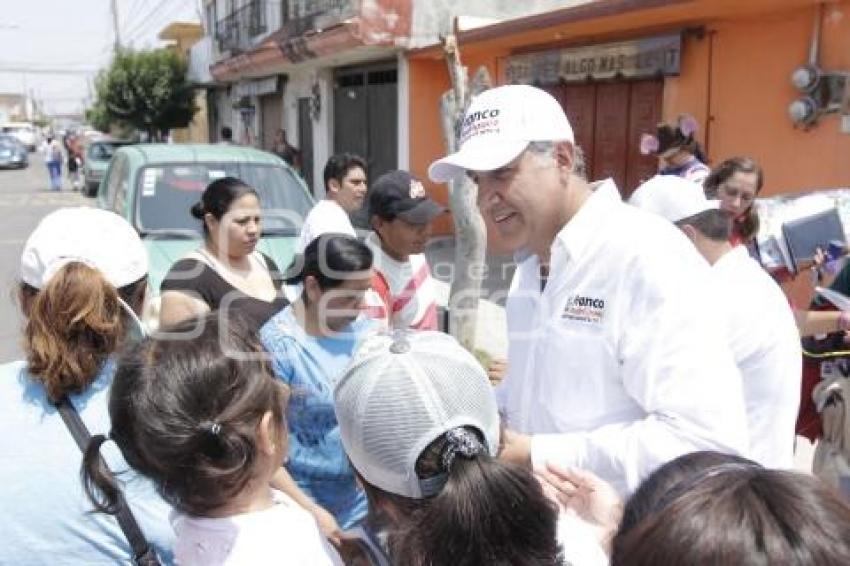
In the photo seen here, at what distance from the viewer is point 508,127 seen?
70.0 inches

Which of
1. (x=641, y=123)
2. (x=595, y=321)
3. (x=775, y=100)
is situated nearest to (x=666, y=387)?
(x=595, y=321)

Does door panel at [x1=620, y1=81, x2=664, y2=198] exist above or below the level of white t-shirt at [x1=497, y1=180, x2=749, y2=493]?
above

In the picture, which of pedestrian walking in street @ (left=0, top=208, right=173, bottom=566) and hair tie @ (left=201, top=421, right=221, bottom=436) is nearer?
hair tie @ (left=201, top=421, right=221, bottom=436)

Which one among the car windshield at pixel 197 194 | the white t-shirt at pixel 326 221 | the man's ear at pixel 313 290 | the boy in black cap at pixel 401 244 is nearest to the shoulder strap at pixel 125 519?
the man's ear at pixel 313 290

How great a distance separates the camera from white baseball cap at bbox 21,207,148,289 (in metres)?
1.80

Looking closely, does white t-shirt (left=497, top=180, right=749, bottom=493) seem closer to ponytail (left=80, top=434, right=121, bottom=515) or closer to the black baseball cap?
ponytail (left=80, top=434, right=121, bottom=515)

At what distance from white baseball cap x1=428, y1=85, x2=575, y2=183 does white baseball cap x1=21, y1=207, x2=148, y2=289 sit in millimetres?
830

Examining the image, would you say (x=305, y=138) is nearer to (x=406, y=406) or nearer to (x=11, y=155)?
(x=406, y=406)

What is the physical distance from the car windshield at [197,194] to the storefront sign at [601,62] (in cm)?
395

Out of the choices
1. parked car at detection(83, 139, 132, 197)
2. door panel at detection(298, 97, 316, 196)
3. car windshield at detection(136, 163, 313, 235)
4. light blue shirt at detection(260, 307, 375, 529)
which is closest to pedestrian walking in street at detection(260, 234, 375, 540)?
light blue shirt at detection(260, 307, 375, 529)

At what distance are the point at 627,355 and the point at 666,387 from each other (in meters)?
0.10

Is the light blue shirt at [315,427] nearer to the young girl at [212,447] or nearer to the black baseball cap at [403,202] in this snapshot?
the young girl at [212,447]

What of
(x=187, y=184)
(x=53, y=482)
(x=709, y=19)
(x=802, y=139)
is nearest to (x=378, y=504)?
(x=53, y=482)

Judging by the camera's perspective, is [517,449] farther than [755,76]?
No
